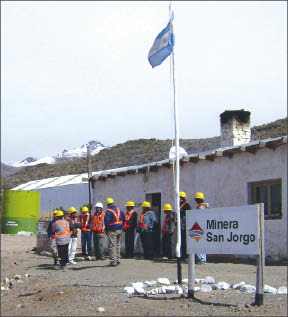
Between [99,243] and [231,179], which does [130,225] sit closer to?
[99,243]

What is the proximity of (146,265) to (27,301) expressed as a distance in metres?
4.08

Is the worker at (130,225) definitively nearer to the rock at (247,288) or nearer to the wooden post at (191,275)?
the rock at (247,288)

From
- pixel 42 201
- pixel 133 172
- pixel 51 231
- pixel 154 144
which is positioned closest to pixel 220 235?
pixel 51 231

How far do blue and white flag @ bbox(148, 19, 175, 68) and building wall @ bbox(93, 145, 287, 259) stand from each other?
16.0 ft

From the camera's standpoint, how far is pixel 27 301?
42.0ft

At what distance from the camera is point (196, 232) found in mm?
10023

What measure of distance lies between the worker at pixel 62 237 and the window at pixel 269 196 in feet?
17.7

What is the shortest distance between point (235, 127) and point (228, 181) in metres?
3.38

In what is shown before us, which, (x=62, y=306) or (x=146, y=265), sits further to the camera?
(x=146, y=265)

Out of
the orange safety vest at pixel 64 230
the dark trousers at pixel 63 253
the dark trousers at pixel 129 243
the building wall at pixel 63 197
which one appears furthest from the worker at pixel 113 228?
the building wall at pixel 63 197

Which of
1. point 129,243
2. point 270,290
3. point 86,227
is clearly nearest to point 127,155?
point 86,227

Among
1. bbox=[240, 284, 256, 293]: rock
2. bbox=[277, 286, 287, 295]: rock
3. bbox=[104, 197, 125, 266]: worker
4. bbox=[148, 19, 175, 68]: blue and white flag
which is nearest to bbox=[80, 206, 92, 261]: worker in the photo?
bbox=[104, 197, 125, 266]: worker

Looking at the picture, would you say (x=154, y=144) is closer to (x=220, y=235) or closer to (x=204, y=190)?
(x=204, y=190)

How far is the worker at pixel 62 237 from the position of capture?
16031mm
